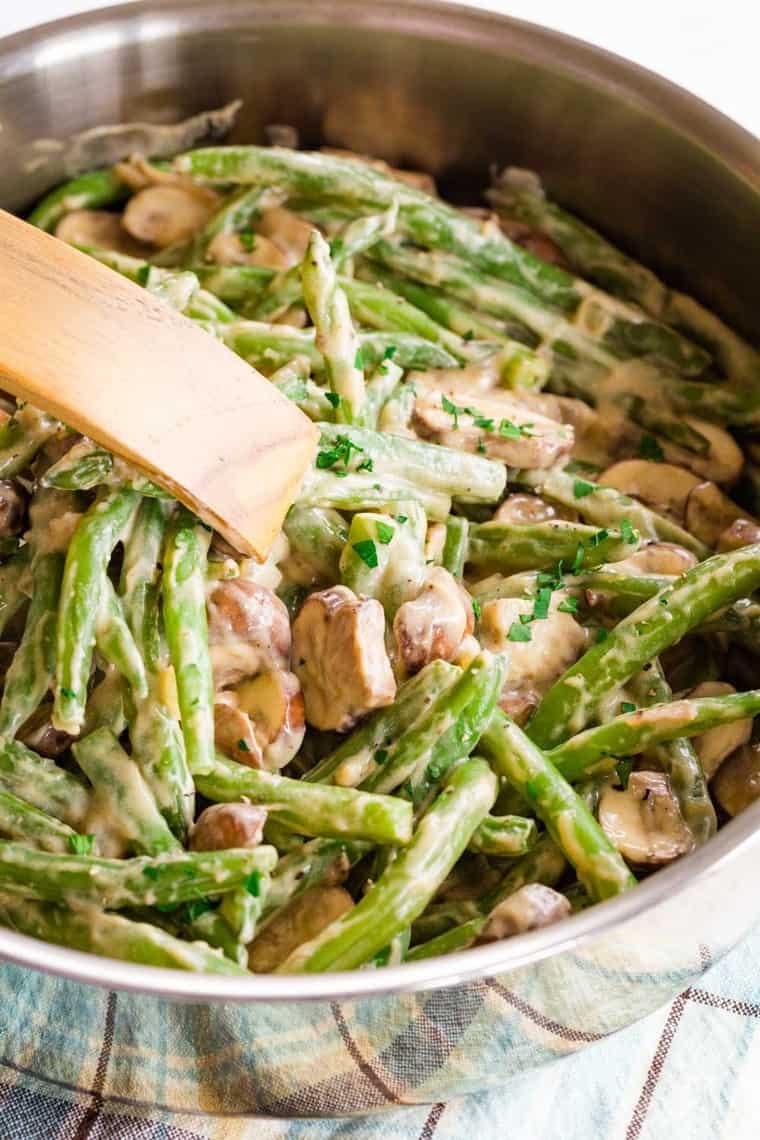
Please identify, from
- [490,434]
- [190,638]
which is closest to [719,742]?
[490,434]

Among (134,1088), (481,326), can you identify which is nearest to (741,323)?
(481,326)

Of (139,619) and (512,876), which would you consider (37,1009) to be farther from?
(512,876)

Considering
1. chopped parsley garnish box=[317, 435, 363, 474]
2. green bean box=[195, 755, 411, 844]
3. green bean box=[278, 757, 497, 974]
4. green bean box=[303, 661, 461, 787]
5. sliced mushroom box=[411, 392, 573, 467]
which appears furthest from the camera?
sliced mushroom box=[411, 392, 573, 467]

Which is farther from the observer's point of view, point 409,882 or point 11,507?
point 11,507

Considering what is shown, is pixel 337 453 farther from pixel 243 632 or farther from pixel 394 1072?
pixel 394 1072

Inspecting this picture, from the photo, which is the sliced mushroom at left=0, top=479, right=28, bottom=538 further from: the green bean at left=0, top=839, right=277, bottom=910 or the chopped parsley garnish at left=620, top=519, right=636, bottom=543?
the chopped parsley garnish at left=620, top=519, right=636, bottom=543

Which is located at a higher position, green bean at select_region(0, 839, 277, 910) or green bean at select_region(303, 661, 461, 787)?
green bean at select_region(303, 661, 461, 787)

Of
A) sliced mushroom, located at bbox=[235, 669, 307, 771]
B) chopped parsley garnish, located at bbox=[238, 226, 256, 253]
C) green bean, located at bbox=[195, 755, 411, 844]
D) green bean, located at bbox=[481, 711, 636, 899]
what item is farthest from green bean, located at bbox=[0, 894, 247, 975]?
chopped parsley garnish, located at bbox=[238, 226, 256, 253]
